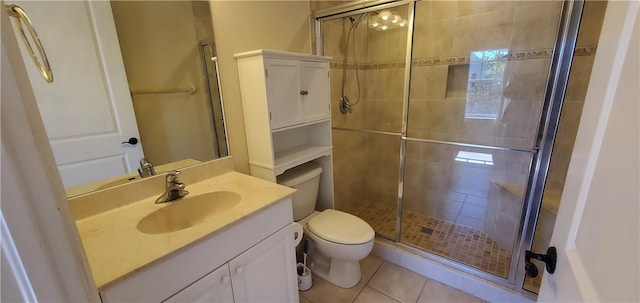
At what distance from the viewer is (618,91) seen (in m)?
0.44

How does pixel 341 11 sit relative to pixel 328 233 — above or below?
above

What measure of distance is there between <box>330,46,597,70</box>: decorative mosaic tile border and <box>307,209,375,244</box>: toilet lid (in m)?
1.16

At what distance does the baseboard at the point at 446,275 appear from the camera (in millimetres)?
1518

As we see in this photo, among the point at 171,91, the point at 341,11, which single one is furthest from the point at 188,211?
the point at 341,11

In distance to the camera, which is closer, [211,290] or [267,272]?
[211,290]

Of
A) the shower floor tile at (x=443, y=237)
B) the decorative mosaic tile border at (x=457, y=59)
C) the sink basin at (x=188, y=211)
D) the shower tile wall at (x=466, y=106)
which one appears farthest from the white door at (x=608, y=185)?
the decorative mosaic tile border at (x=457, y=59)

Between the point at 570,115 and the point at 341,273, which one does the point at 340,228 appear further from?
the point at 570,115

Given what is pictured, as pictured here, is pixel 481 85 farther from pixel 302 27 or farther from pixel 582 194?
pixel 582 194

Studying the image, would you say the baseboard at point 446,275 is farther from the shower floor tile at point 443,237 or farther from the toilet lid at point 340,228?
the toilet lid at point 340,228

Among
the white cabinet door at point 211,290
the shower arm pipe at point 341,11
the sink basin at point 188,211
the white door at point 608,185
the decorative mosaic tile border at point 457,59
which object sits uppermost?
the shower arm pipe at point 341,11

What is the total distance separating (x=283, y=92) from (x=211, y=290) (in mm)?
996

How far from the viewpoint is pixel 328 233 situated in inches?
61.4

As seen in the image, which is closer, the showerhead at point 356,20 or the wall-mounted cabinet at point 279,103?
the wall-mounted cabinet at point 279,103

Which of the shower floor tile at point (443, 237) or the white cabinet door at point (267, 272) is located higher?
the white cabinet door at point (267, 272)
